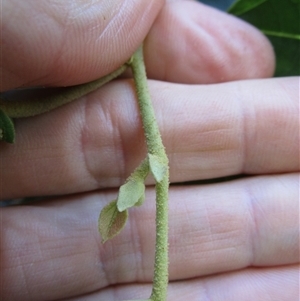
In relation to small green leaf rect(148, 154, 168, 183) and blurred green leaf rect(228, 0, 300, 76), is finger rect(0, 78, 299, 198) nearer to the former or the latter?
blurred green leaf rect(228, 0, 300, 76)

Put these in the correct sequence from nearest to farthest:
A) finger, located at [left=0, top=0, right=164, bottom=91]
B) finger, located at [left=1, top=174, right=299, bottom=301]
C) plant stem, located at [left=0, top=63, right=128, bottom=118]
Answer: finger, located at [left=0, top=0, right=164, bottom=91], plant stem, located at [left=0, top=63, right=128, bottom=118], finger, located at [left=1, top=174, right=299, bottom=301]

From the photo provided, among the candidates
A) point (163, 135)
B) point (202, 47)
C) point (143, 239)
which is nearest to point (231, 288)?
point (143, 239)

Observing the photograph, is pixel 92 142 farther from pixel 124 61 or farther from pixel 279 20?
pixel 279 20

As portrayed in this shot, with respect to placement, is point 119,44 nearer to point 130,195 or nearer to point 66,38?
point 66,38

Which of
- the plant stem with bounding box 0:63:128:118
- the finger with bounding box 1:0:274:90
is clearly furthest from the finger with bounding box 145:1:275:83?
the plant stem with bounding box 0:63:128:118

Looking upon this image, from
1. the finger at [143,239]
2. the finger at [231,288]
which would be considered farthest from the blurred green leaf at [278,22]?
the finger at [231,288]

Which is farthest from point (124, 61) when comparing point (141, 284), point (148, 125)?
point (141, 284)
